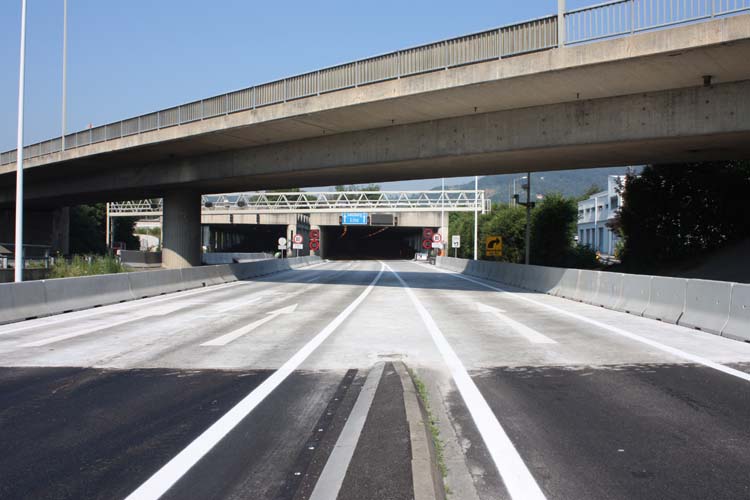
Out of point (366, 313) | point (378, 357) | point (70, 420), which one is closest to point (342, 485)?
point (70, 420)

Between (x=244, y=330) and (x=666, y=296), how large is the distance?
378 inches

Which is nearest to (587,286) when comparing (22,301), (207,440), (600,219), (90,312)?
(90,312)

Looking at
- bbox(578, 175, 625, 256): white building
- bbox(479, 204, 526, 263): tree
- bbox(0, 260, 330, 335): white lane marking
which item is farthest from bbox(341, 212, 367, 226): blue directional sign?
bbox(0, 260, 330, 335): white lane marking

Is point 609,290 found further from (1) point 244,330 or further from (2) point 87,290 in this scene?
(2) point 87,290

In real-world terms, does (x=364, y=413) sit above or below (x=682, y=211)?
below

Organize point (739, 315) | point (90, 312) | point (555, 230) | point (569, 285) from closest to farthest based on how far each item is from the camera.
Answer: point (739, 315), point (90, 312), point (569, 285), point (555, 230)

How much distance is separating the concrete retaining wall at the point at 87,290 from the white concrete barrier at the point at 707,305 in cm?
1499

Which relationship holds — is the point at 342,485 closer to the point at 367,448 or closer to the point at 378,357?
the point at 367,448

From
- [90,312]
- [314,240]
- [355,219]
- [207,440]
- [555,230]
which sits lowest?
[90,312]

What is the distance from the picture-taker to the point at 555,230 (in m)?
40.1

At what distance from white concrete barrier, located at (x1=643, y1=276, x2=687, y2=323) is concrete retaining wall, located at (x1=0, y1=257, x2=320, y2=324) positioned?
48.7ft

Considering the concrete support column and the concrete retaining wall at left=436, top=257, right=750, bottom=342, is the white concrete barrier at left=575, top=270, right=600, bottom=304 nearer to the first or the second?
the concrete retaining wall at left=436, top=257, right=750, bottom=342

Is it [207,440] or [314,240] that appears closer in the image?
[207,440]

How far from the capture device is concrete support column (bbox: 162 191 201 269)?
102ft
